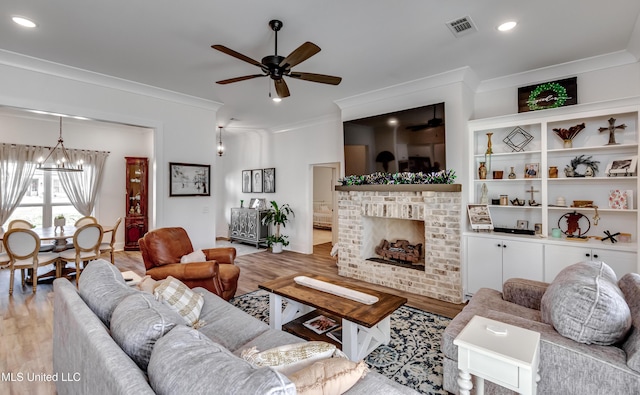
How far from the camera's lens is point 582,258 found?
310 centimetres

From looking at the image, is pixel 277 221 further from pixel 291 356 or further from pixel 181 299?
pixel 291 356

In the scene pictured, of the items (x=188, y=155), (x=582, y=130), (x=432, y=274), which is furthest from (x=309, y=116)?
(x=582, y=130)

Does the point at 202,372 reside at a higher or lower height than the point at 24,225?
lower

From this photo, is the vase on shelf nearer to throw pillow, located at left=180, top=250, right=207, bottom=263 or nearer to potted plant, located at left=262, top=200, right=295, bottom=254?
throw pillow, located at left=180, top=250, right=207, bottom=263

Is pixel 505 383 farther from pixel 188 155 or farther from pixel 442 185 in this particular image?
pixel 188 155

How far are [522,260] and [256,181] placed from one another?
5847 millimetres

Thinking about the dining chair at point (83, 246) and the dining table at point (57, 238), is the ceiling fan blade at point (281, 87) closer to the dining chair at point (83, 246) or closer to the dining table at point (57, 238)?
the dining chair at point (83, 246)

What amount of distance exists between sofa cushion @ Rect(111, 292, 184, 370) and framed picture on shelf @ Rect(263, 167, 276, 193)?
18.8 feet

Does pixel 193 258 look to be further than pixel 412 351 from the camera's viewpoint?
Yes

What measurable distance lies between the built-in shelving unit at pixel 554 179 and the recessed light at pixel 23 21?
15.6 feet

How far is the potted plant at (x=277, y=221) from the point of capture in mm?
6609

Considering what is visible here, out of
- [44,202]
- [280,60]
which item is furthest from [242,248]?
[280,60]

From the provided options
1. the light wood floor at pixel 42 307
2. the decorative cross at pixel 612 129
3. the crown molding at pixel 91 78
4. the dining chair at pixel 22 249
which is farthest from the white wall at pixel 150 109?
the decorative cross at pixel 612 129

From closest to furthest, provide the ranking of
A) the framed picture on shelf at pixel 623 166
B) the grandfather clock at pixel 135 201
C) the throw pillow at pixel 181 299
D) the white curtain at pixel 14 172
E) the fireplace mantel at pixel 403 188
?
1. the throw pillow at pixel 181 299
2. the framed picture on shelf at pixel 623 166
3. the fireplace mantel at pixel 403 188
4. the white curtain at pixel 14 172
5. the grandfather clock at pixel 135 201
